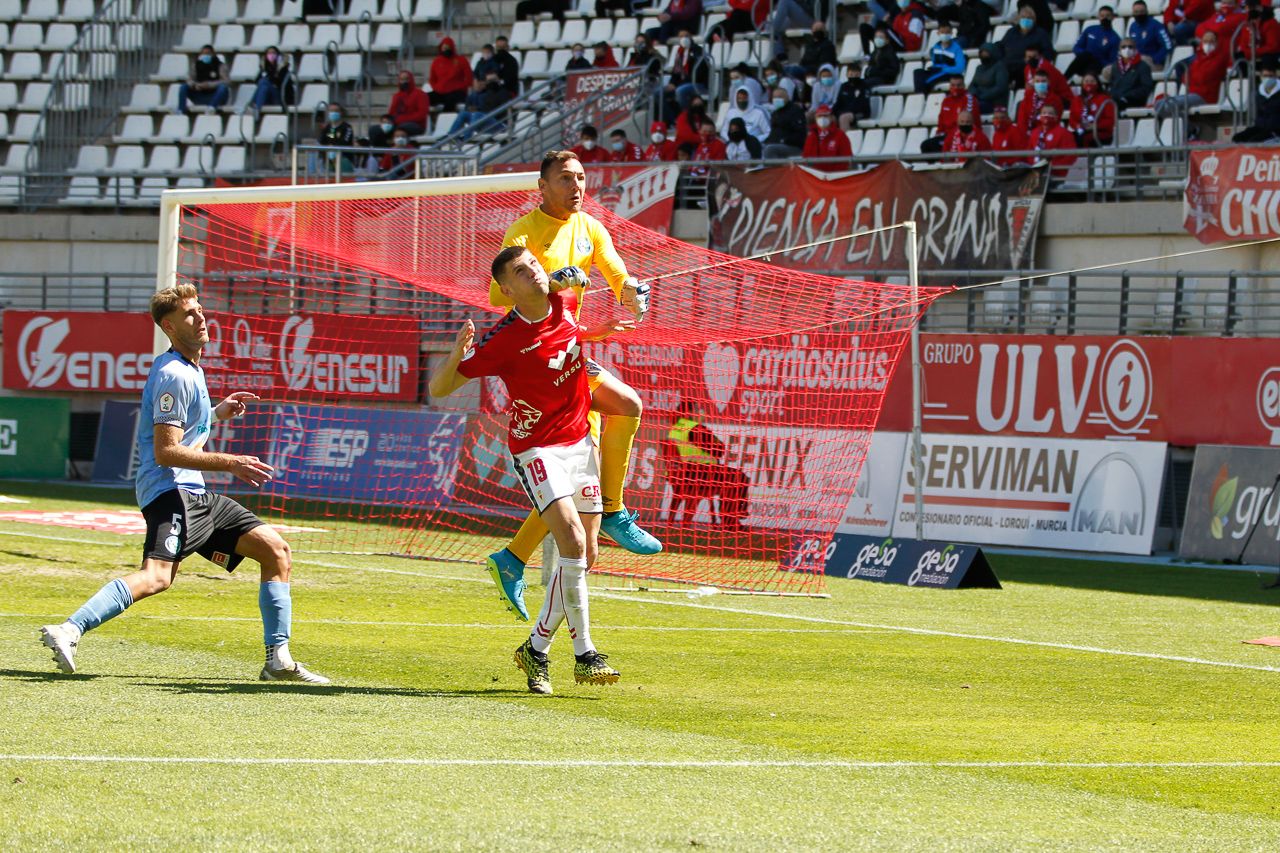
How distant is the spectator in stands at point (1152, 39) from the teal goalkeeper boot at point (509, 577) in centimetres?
1600

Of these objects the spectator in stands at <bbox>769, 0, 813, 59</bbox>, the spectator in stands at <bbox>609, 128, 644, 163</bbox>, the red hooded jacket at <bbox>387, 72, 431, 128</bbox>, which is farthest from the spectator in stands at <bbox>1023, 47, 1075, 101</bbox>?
the red hooded jacket at <bbox>387, 72, 431, 128</bbox>

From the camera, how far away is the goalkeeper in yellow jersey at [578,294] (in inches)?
376

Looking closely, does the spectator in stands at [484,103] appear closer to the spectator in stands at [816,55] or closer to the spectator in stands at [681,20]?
the spectator in stands at [681,20]

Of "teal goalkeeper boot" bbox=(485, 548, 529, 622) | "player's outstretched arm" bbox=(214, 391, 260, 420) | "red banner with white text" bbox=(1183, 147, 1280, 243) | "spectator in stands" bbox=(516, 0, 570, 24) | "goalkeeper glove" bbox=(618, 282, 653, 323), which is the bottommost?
"teal goalkeeper boot" bbox=(485, 548, 529, 622)

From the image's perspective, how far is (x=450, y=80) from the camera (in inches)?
1158

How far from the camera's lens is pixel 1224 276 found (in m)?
19.5

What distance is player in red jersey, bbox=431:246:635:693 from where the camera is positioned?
830 centimetres

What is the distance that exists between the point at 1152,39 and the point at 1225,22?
1.26 m

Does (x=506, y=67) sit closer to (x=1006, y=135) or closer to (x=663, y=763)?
(x=1006, y=135)

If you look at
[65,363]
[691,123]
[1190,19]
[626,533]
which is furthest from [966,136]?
[65,363]

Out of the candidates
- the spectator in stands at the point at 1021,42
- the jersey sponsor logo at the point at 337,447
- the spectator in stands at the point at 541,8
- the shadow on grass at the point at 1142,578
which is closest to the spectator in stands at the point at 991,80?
the spectator in stands at the point at 1021,42

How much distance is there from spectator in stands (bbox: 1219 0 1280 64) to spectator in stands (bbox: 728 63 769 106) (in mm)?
6718

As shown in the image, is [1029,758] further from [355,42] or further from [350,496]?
[355,42]

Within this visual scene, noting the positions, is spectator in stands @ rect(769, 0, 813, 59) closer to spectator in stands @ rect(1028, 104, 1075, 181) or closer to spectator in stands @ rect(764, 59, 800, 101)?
spectator in stands @ rect(764, 59, 800, 101)
